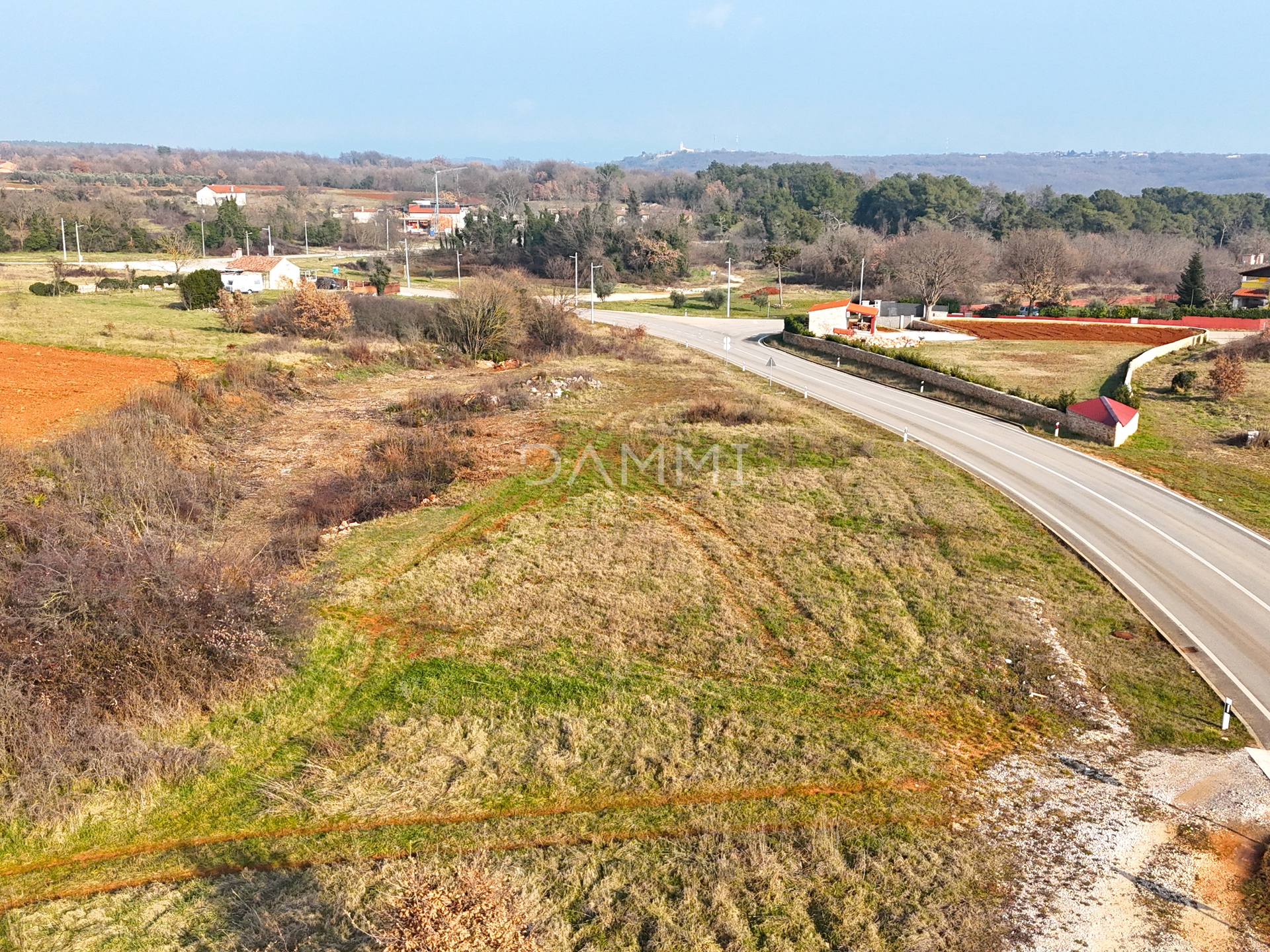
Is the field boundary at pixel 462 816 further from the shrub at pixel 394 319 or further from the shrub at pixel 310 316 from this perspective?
the shrub at pixel 394 319

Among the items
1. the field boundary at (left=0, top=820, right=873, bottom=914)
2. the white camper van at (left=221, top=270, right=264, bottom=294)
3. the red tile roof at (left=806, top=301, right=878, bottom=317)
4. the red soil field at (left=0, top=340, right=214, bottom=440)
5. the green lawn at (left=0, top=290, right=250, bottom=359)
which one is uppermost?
the white camper van at (left=221, top=270, right=264, bottom=294)

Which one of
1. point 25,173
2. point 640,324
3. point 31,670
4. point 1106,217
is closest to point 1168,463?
point 31,670

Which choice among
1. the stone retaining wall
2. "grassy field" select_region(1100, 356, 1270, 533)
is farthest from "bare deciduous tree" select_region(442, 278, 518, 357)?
"grassy field" select_region(1100, 356, 1270, 533)

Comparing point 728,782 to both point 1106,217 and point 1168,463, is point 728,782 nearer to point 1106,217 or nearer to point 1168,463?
point 1168,463

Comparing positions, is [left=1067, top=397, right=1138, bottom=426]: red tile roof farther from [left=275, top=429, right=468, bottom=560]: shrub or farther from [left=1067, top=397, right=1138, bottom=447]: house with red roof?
[left=275, top=429, right=468, bottom=560]: shrub

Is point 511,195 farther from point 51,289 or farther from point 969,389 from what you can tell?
point 969,389

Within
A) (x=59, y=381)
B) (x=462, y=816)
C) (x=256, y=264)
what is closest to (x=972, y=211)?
(x=256, y=264)

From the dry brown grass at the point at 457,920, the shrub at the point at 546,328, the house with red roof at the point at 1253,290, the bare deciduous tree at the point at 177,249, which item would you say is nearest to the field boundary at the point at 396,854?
the dry brown grass at the point at 457,920
